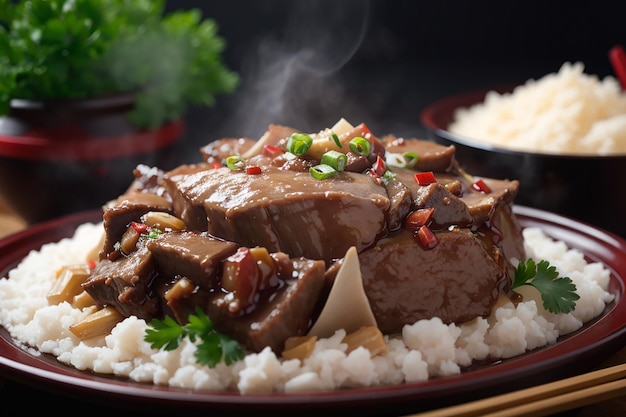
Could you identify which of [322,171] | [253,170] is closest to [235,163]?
[253,170]

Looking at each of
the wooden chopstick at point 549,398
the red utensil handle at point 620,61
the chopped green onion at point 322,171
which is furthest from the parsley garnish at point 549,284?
the red utensil handle at point 620,61

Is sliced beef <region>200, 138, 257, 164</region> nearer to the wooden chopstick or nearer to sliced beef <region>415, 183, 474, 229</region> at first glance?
sliced beef <region>415, 183, 474, 229</region>

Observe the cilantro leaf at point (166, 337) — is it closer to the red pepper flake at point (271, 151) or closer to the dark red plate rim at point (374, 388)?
the dark red plate rim at point (374, 388)

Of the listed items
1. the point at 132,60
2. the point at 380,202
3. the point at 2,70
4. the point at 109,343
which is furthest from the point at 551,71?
the point at 109,343

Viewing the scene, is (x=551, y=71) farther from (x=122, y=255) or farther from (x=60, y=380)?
(x=60, y=380)

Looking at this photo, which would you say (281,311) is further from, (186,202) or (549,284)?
(549,284)

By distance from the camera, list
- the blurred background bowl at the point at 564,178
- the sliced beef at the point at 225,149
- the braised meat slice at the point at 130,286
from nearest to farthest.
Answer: the braised meat slice at the point at 130,286, the sliced beef at the point at 225,149, the blurred background bowl at the point at 564,178
